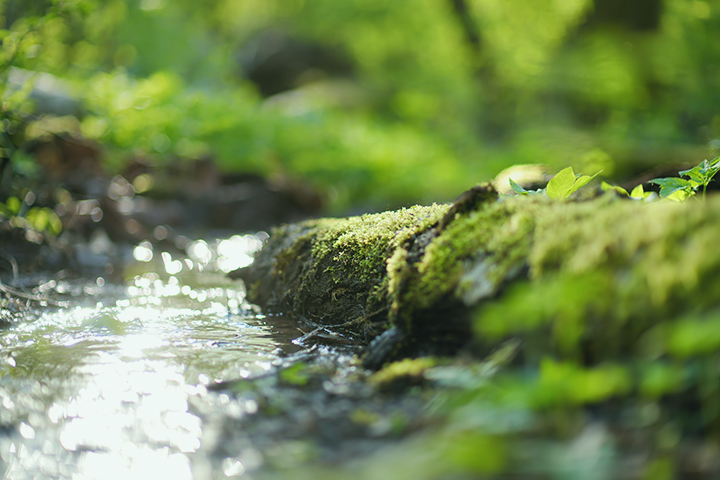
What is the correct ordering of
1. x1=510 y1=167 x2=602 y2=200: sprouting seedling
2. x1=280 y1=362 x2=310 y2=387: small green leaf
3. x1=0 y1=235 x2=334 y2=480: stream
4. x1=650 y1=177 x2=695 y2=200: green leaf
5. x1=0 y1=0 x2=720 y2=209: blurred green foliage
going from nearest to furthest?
x1=0 y1=235 x2=334 y2=480: stream → x1=280 y1=362 x2=310 y2=387: small green leaf → x1=510 y1=167 x2=602 y2=200: sprouting seedling → x1=650 y1=177 x2=695 y2=200: green leaf → x1=0 y1=0 x2=720 y2=209: blurred green foliage

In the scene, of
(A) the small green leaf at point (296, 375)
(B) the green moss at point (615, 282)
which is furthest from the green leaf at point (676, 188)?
(A) the small green leaf at point (296, 375)

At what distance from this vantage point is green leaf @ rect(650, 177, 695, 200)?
2.11m

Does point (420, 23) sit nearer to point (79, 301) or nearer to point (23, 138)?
point (23, 138)

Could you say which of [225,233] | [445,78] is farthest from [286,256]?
[445,78]

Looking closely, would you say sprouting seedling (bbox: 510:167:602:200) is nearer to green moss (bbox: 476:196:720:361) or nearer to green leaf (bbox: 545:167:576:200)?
green leaf (bbox: 545:167:576:200)

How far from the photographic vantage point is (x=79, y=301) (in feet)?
10.6

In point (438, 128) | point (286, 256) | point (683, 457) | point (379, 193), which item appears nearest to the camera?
point (683, 457)

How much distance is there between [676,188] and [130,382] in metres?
2.35

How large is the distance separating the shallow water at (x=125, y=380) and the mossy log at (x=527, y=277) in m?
0.45

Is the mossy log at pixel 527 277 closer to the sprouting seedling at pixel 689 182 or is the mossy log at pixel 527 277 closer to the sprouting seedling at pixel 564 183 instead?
the sprouting seedling at pixel 564 183

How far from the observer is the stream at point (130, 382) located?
130 centimetres

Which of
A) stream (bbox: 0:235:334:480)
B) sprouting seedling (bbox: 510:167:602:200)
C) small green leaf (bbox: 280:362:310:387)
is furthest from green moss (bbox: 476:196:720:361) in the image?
stream (bbox: 0:235:334:480)

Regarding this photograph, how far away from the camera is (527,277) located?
5.09ft

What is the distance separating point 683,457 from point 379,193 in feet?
27.8
